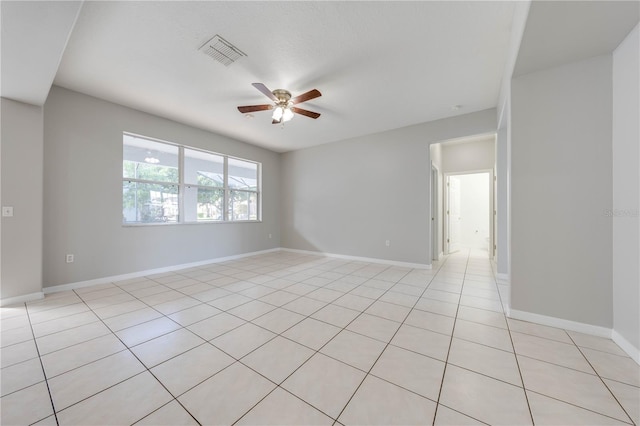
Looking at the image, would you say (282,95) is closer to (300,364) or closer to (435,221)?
(300,364)

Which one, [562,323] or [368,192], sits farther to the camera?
[368,192]

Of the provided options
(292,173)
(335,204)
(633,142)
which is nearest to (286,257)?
(335,204)

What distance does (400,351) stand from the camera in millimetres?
1779

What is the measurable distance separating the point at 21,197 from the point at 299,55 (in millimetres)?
3690

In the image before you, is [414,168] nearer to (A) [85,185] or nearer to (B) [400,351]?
(B) [400,351]

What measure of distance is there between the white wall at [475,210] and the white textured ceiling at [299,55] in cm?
420

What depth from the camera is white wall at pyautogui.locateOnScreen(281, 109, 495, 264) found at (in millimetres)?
4340

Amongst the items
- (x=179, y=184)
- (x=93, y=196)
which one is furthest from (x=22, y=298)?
(x=179, y=184)

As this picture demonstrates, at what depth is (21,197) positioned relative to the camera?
2742mm

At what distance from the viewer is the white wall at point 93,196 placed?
10.2 feet

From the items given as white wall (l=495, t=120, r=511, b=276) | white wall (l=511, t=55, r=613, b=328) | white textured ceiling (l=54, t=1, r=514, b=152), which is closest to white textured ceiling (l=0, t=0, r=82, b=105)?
white textured ceiling (l=54, t=1, r=514, b=152)

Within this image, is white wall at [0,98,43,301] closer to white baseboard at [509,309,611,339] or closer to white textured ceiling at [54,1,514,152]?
white textured ceiling at [54,1,514,152]

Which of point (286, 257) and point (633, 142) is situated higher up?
point (633, 142)

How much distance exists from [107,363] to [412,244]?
4.40 meters
